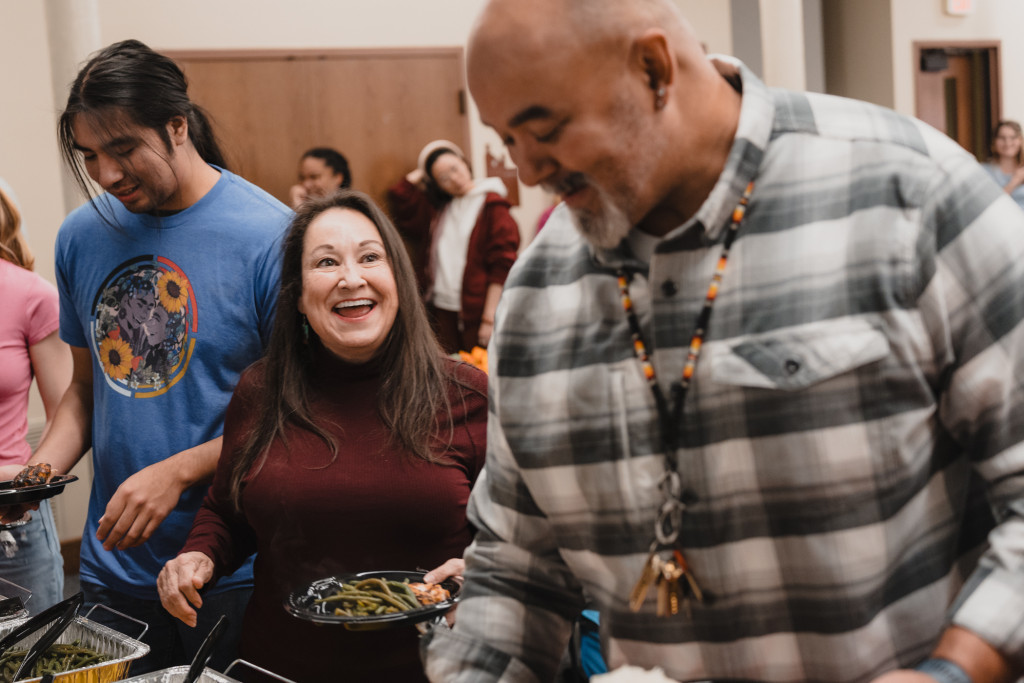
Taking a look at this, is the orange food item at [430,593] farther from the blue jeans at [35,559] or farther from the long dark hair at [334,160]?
the long dark hair at [334,160]

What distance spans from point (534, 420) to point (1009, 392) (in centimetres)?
46

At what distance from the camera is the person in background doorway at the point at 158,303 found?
191 cm

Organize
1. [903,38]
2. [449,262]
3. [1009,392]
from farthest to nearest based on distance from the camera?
[903,38] < [449,262] < [1009,392]

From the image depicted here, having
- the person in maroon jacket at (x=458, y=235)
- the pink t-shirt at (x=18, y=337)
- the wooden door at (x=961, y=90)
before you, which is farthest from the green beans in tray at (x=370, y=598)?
the wooden door at (x=961, y=90)


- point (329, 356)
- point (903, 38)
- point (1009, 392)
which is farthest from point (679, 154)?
point (903, 38)

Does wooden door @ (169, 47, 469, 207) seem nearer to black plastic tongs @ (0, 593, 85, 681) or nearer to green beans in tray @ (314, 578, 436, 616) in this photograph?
black plastic tongs @ (0, 593, 85, 681)

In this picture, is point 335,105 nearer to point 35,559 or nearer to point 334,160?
point 334,160

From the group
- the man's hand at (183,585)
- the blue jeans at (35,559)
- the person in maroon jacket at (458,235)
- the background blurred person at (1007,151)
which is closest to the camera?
the man's hand at (183,585)

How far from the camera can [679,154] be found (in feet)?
3.24

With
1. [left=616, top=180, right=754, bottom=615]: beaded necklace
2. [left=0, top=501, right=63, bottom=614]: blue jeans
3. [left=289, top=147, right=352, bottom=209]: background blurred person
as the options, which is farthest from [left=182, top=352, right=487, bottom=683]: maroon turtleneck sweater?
[left=289, top=147, right=352, bottom=209]: background blurred person

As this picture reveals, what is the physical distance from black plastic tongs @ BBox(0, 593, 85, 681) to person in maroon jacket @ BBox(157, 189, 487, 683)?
15cm

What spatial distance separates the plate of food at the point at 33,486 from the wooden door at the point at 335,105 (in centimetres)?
343

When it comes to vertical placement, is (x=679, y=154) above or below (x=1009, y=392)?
above

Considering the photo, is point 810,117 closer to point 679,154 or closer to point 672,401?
point 679,154
